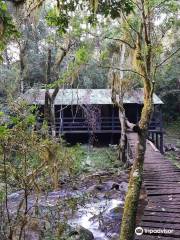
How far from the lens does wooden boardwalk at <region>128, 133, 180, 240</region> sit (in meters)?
5.68

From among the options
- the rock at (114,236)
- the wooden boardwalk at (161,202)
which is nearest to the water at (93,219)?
the rock at (114,236)

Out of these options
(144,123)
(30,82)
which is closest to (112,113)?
(30,82)

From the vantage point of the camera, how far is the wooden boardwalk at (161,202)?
18.6ft

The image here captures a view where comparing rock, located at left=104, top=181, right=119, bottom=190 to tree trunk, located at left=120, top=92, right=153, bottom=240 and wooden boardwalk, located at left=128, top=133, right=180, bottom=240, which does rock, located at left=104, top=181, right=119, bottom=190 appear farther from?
tree trunk, located at left=120, top=92, right=153, bottom=240

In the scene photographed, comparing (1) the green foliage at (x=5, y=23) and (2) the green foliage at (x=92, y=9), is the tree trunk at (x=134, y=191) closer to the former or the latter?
(2) the green foliage at (x=92, y=9)

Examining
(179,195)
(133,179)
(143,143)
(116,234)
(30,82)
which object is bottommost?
(116,234)

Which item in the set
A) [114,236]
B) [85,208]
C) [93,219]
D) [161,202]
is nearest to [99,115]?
[93,219]

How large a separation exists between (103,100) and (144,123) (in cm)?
1555

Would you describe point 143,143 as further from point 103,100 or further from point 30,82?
point 30,82

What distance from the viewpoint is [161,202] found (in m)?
7.26

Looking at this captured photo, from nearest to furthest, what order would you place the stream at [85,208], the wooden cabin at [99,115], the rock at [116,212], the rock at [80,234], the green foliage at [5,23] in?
the green foliage at [5,23] → the stream at [85,208] → the rock at [80,234] → the rock at [116,212] → the wooden cabin at [99,115]

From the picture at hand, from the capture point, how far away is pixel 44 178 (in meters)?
5.91

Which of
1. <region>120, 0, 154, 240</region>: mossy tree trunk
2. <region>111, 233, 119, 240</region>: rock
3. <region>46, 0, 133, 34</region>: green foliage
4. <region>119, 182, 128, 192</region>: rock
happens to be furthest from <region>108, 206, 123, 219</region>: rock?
<region>46, 0, 133, 34</region>: green foliage

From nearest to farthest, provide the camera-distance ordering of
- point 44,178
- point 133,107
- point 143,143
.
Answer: point 44,178 → point 143,143 → point 133,107
